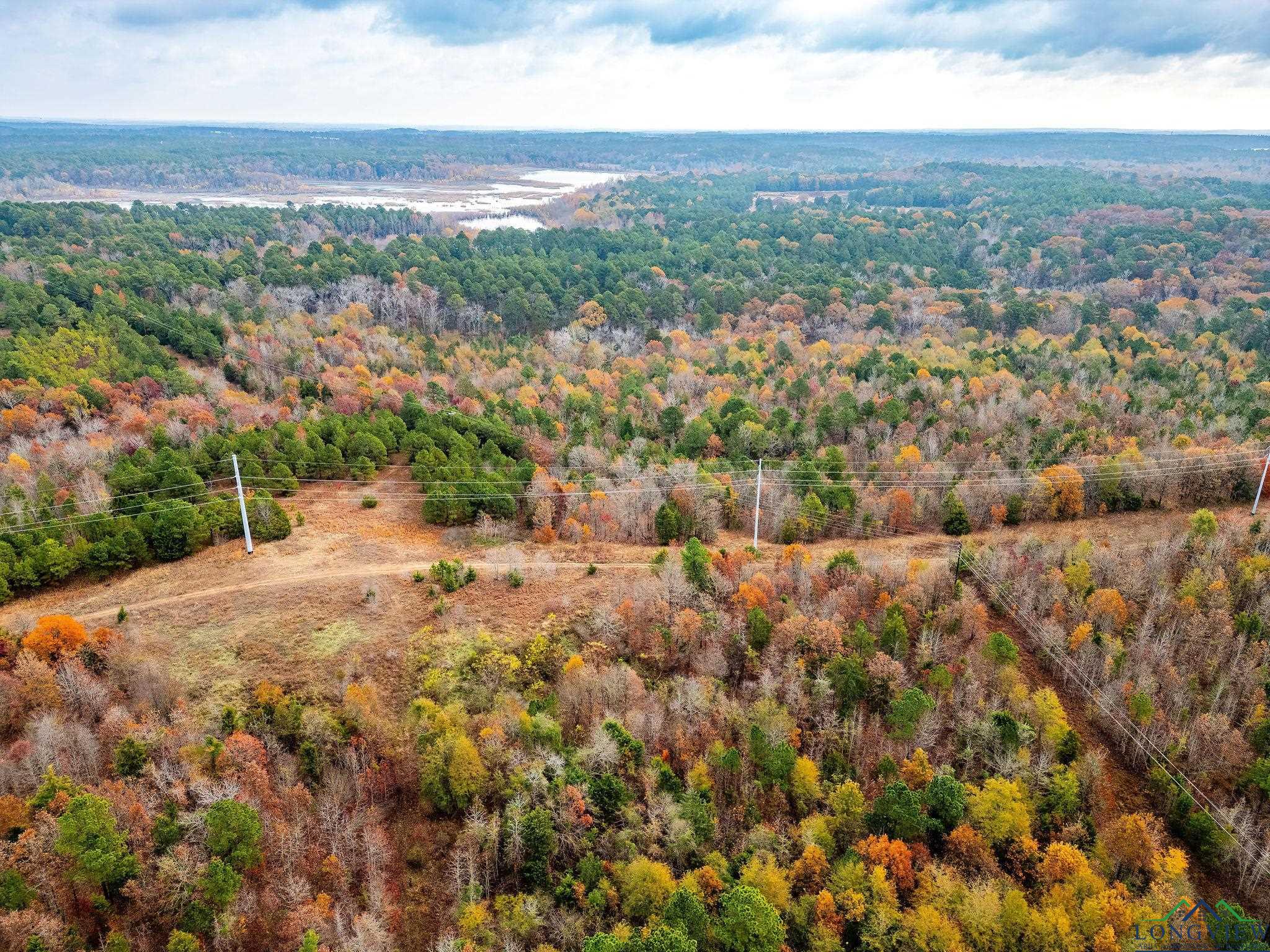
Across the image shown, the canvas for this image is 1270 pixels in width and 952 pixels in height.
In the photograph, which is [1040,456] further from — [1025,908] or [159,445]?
[159,445]

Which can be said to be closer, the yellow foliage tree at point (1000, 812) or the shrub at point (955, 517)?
the yellow foliage tree at point (1000, 812)

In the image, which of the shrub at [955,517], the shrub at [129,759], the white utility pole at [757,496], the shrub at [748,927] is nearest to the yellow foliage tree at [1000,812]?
the shrub at [748,927]

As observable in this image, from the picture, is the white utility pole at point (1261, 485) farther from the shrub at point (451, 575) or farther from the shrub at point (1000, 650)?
the shrub at point (451, 575)

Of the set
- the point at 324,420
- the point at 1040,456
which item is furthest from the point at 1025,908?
the point at 324,420

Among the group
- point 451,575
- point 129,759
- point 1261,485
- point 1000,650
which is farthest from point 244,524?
point 1261,485

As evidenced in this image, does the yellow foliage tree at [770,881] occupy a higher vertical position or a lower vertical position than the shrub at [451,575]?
lower

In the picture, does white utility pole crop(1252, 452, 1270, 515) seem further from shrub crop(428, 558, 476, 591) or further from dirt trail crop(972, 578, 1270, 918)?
shrub crop(428, 558, 476, 591)

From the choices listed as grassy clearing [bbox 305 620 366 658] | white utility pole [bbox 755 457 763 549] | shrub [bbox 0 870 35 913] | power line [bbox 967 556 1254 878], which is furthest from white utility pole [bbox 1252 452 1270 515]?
shrub [bbox 0 870 35 913]

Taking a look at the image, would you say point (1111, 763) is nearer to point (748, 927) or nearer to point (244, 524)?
point (748, 927)

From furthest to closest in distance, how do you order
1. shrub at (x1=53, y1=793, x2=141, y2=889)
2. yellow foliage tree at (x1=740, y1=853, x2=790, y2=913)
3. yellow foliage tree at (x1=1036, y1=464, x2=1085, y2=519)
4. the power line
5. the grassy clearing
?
yellow foliage tree at (x1=1036, y1=464, x2=1085, y2=519) → the grassy clearing → the power line → yellow foliage tree at (x1=740, y1=853, x2=790, y2=913) → shrub at (x1=53, y1=793, x2=141, y2=889)
